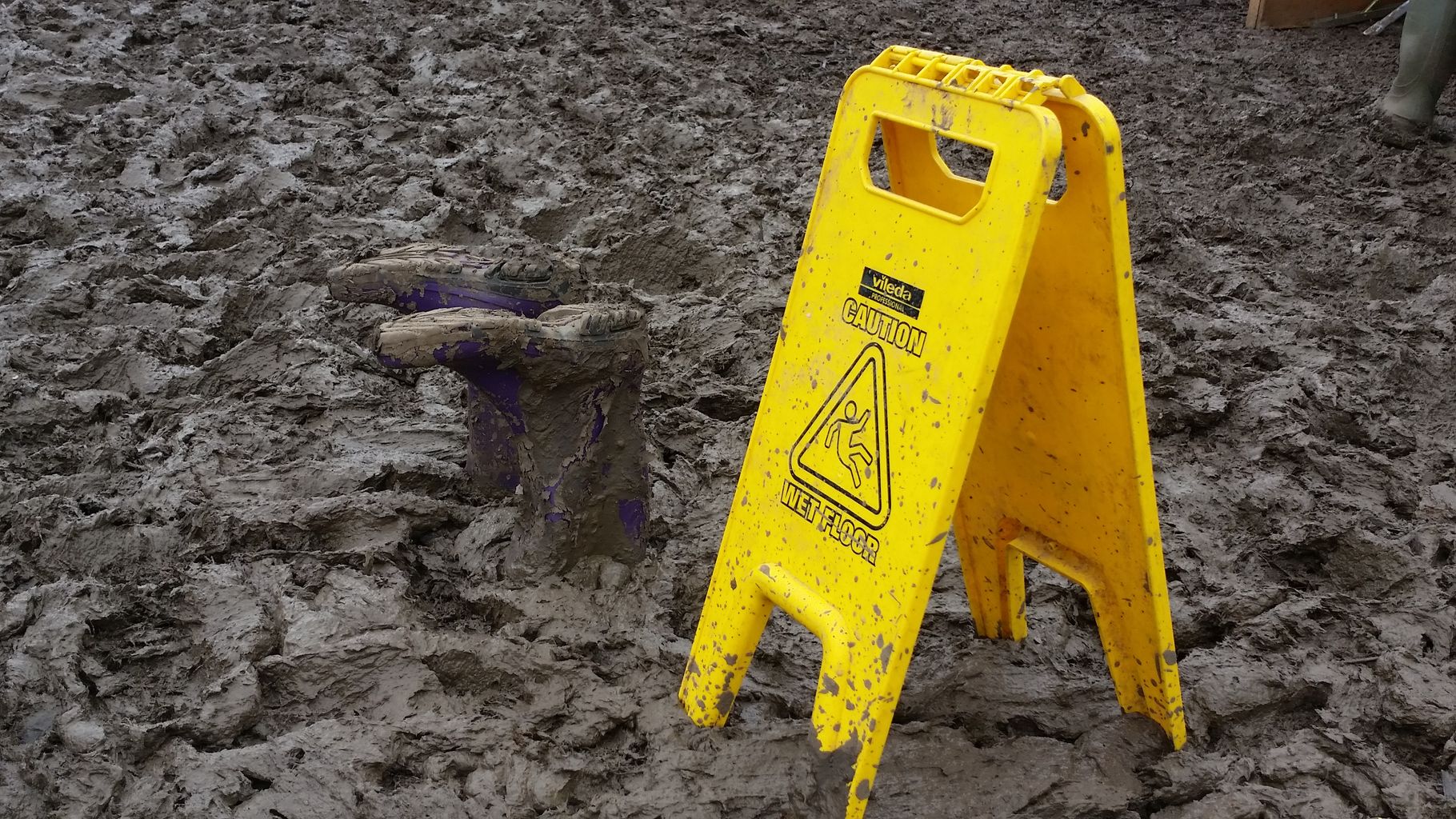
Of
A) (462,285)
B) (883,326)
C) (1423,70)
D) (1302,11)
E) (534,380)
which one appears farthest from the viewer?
(1302,11)

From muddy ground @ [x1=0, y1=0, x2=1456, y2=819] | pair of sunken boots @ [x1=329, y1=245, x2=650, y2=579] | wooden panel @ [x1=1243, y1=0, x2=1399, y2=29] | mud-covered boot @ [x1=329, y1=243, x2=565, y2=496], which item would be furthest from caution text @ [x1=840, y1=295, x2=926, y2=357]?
wooden panel @ [x1=1243, y1=0, x2=1399, y2=29]

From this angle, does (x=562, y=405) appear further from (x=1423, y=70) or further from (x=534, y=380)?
(x=1423, y=70)

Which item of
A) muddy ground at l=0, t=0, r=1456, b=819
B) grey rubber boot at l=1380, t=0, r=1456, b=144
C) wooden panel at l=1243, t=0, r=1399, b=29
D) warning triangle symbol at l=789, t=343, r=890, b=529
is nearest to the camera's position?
warning triangle symbol at l=789, t=343, r=890, b=529

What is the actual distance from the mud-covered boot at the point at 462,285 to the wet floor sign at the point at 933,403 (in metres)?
0.82

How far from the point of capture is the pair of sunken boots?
2.22m

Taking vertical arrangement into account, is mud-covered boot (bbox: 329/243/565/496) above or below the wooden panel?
below

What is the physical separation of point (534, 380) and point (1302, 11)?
6253mm

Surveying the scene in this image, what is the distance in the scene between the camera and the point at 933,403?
1.65 meters

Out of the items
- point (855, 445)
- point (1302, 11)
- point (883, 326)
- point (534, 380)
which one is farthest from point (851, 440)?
point (1302, 11)

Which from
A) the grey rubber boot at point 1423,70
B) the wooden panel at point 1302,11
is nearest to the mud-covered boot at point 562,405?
the grey rubber boot at point 1423,70

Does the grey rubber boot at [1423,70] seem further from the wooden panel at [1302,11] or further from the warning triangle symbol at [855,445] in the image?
the warning triangle symbol at [855,445]

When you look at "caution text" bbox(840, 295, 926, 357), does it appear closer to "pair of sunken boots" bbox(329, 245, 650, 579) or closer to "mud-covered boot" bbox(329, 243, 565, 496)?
"pair of sunken boots" bbox(329, 245, 650, 579)

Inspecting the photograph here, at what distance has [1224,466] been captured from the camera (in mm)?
2957

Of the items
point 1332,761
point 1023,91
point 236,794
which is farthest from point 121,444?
point 1332,761
